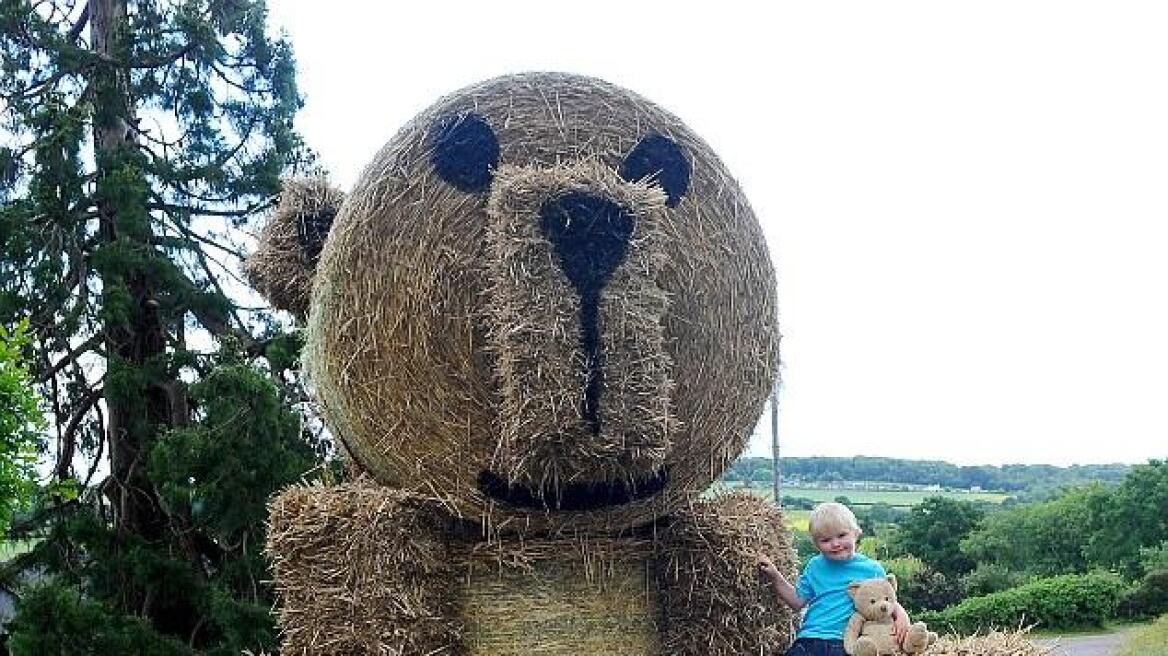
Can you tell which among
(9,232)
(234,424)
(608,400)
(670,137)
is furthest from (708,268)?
(9,232)

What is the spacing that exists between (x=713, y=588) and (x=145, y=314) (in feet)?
21.9

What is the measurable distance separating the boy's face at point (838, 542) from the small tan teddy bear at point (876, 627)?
17 cm

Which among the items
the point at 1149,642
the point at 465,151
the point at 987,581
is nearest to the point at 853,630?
the point at 465,151

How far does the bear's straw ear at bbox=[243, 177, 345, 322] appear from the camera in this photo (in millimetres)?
4035

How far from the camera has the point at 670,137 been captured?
350 centimetres

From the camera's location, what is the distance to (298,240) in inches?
160

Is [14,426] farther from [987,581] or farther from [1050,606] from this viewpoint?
[987,581]

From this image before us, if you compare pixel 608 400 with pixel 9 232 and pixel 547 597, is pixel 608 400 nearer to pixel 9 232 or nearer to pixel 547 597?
pixel 547 597

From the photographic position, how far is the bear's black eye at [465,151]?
10.8 feet

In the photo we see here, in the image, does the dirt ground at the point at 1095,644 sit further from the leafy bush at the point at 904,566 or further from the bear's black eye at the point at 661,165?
the bear's black eye at the point at 661,165

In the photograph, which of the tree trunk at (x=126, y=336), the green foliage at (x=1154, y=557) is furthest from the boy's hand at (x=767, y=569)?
the green foliage at (x=1154, y=557)

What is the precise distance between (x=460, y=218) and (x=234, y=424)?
4.81 metres

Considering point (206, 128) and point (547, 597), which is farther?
point (206, 128)

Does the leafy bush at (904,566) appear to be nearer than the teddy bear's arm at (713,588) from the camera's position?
No
